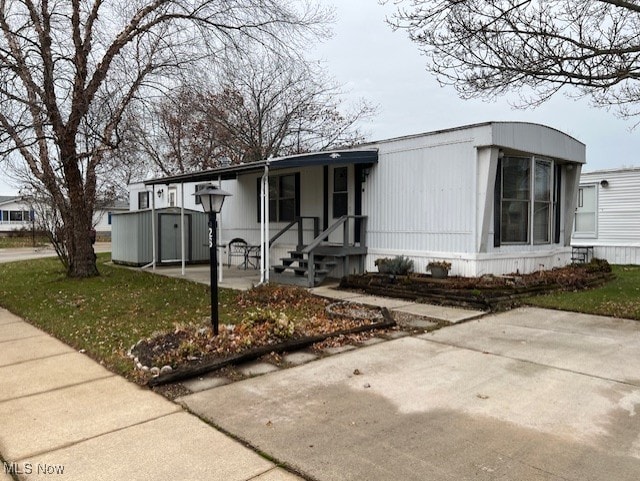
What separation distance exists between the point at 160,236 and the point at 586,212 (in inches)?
533

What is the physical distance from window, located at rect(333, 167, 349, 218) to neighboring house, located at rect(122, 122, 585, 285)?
0.02 meters

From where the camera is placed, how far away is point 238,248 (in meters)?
14.2

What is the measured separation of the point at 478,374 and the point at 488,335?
1635mm

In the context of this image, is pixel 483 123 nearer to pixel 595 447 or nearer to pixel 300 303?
pixel 300 303

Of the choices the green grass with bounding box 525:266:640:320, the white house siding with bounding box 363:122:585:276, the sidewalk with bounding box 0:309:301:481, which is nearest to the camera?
the sidewalk with bounding box 0:309:301:481

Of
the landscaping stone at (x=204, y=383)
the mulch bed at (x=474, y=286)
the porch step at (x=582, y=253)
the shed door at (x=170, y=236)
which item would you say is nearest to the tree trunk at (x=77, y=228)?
the shed door at (x=170, y=236)

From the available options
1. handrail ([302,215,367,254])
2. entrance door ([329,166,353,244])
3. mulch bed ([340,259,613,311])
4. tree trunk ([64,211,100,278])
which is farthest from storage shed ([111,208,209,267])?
mulch bed ([340,259,613,311])

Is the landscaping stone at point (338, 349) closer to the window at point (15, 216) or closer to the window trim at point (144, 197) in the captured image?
the window trim at point (144, 197)

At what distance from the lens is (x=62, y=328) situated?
20.8 ft

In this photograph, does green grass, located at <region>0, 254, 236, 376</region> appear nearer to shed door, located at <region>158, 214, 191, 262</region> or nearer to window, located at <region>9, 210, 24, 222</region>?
shed door, located at <region>158, 214, 191, 262</region>

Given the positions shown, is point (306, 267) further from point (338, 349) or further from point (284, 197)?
point (338, 349)

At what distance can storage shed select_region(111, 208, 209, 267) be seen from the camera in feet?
48.0

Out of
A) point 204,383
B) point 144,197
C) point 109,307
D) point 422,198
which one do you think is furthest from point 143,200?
point 204,383

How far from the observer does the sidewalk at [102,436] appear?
277 cm
